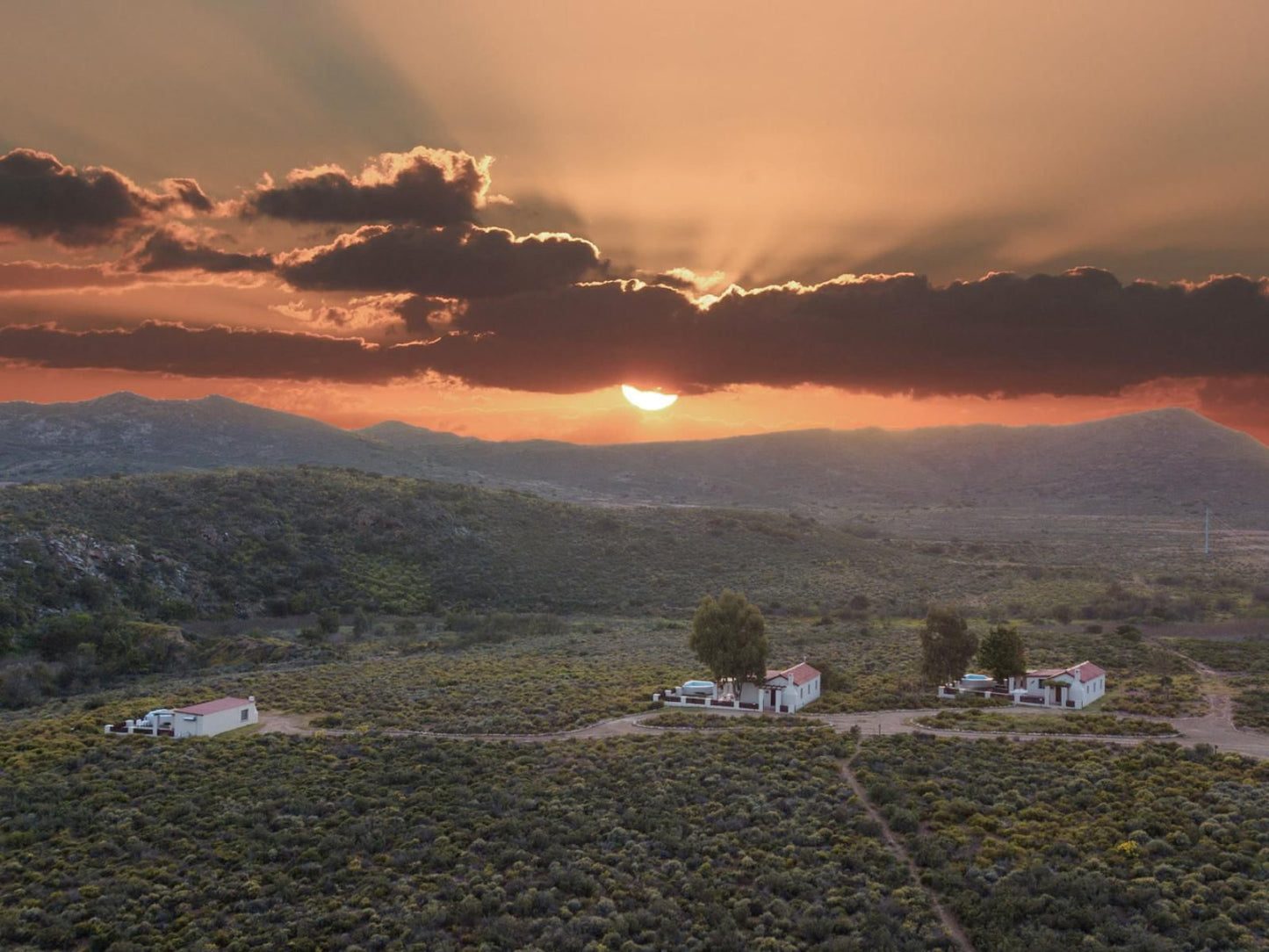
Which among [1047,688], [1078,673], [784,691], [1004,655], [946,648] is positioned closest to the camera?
[784,691]

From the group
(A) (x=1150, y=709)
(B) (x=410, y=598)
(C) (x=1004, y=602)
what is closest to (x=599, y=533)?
(B) (x=410, y=598)

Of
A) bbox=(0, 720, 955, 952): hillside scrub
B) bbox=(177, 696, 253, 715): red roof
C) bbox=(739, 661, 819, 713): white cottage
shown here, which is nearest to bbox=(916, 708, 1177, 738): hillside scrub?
bbox=(739, 661, 819, 713): white cottage

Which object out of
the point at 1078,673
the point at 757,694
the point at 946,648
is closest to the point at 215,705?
the point at 757,694

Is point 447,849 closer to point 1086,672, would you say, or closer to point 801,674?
point 801,674

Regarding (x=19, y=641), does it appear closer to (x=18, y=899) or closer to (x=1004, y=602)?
(x=18, y=899)

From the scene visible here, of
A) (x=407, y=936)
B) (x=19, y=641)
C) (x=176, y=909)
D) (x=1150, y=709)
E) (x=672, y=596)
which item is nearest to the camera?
(x=407, y=936)

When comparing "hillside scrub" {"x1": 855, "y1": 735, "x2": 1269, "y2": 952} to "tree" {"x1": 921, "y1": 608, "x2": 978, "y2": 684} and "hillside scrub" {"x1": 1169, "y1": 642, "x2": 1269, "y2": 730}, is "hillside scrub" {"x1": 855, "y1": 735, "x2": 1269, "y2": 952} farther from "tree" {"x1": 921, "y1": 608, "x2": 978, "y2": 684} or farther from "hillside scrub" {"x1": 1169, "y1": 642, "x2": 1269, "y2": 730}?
"tree" {"x1": 921, "y1": 608, "x2": 978, "y2": 684}
